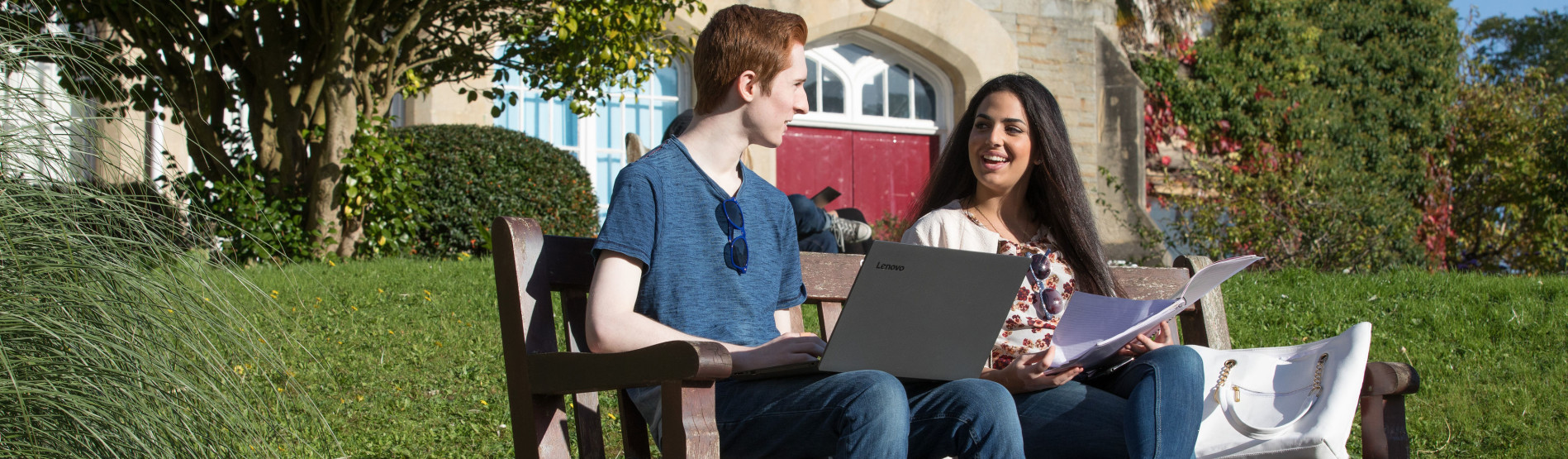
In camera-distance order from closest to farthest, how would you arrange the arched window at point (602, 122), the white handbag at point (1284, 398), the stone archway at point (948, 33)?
1. the white handbag at point (1284, 398)
2. the arched window at point (602, 122)
3. the stone archway at point (948, 33)

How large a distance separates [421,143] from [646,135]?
2.84 m

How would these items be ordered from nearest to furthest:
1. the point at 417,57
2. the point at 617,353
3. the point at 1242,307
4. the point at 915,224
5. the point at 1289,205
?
Answer: the point at 617,353
the point at 915,224
the point at 1242,307
the point at 417,57
the point at 1289,205

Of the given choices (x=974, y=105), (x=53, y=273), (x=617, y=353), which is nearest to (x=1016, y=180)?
(x=974, y=105)

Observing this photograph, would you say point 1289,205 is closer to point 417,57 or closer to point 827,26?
point 827,26

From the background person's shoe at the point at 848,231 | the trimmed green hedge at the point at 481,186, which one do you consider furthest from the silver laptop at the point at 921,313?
the trimmed green hedge at the point at 481,186

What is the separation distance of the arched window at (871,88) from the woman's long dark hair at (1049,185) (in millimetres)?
8567

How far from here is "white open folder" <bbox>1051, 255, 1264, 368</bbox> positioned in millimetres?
2363

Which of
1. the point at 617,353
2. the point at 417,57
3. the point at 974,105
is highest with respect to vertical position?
the point at 417,57

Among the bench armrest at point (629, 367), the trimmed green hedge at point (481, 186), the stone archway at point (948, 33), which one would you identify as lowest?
the bench armrest at point (629, 367)

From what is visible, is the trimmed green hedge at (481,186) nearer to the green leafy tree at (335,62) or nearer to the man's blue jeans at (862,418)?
the green leafy tree at (335,62)

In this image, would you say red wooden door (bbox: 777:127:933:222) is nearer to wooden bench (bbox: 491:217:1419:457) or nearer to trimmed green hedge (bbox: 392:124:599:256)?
trimmed green hedge (bbox: 392:124:599:256)

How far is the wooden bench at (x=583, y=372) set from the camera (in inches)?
75.0

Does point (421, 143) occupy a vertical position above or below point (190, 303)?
above

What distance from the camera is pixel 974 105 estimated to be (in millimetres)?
3150
